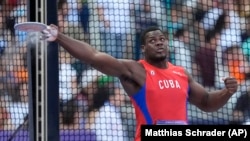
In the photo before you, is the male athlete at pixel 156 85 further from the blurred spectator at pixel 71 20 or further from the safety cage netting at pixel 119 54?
the blurred spectator at pixel 71 20

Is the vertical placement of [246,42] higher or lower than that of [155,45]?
lower

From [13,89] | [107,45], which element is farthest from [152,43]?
[13,89]

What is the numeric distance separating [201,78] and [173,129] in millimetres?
1977

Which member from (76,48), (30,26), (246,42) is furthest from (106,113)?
(30,26)


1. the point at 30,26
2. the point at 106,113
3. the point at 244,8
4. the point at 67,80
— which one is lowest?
the point at 106,113

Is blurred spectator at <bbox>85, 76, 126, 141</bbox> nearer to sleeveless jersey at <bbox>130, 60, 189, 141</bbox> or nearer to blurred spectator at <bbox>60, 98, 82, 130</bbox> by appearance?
blurred spectator at <bbox>60, 98, 82, 130</bbox>

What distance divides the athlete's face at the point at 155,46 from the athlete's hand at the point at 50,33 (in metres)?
0.97

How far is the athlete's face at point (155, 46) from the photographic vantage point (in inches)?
134

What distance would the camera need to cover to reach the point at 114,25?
4.23m

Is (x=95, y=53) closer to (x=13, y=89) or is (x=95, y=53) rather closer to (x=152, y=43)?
(x=152, y=43)

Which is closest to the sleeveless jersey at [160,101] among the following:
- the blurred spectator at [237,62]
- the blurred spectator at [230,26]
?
the blurred spectator at [237,62]

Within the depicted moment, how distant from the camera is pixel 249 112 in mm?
4398

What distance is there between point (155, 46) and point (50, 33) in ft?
3.43

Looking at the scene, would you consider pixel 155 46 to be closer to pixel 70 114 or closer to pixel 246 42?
pixel 70 114
